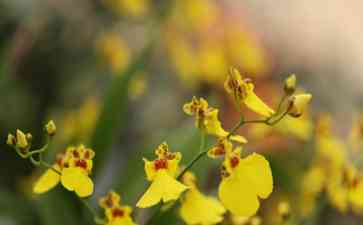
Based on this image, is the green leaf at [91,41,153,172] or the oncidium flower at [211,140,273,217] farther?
the green leaf at [91,41,153,172]

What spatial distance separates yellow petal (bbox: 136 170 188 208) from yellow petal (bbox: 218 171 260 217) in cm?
5

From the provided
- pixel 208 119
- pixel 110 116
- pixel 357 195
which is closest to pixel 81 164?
pixel 208 119

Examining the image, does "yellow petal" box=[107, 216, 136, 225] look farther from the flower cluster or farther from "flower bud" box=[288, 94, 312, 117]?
"flower bud" box=[288, 94, 312, 117]

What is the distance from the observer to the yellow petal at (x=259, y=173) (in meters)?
0.92

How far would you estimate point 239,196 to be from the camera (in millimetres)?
920

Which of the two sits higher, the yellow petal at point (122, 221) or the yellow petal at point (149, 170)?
the yellow petal at point (149, 170)

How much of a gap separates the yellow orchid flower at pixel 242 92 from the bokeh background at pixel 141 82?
14.1 inches

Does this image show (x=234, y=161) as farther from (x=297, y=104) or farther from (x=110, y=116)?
(x=110, y=116)

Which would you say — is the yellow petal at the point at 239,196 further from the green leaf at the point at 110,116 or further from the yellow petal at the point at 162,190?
the green leaf at the point at 110,116

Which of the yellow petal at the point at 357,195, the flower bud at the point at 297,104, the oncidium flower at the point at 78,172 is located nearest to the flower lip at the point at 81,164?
the oncidium flower at the point at 78,172

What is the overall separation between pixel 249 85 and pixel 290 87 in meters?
0.05

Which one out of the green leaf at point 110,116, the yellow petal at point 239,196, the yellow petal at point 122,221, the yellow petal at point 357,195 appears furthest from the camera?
the green leaf at point 110,116

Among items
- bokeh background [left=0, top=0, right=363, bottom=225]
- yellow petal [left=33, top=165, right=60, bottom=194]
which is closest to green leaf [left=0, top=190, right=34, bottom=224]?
bokeh background [left=0, top=0, right=363, bottom=225]

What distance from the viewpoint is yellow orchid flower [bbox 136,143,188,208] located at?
3.04 ft
